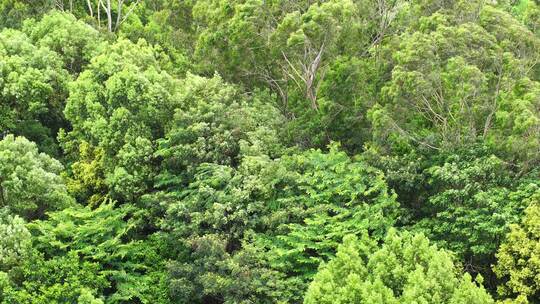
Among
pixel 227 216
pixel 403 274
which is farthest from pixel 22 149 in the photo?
pixel 403 274

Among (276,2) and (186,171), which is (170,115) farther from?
(276,2)

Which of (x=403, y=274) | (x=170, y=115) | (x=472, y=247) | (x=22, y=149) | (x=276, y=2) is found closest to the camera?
(x=403, y=274)

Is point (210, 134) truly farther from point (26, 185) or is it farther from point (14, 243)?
point (14, 243)

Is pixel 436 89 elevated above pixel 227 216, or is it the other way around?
pixel 436 89

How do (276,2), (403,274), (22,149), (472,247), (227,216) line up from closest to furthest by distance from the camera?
(403,274), (472,247), (227,216), (22,149), (276,2)

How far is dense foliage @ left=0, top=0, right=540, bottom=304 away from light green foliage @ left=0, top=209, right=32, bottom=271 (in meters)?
0.06

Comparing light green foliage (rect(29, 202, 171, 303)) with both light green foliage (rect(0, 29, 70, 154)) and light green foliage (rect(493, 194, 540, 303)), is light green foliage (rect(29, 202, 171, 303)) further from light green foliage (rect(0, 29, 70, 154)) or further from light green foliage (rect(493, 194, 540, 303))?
light green foliage (rect(493, 194, 540, 303))

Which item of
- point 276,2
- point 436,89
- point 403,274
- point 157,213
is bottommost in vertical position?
point 157,213

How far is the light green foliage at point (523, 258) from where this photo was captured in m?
20.7

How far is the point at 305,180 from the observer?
24297 millimetres

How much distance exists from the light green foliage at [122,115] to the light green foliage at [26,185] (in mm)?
2046

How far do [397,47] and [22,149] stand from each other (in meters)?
15.0

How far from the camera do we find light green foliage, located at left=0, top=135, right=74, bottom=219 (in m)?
24.8

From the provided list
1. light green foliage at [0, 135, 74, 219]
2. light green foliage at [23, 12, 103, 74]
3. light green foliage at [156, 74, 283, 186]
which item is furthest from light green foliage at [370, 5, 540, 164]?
light green foliage at [23, 12, 103, 74]
